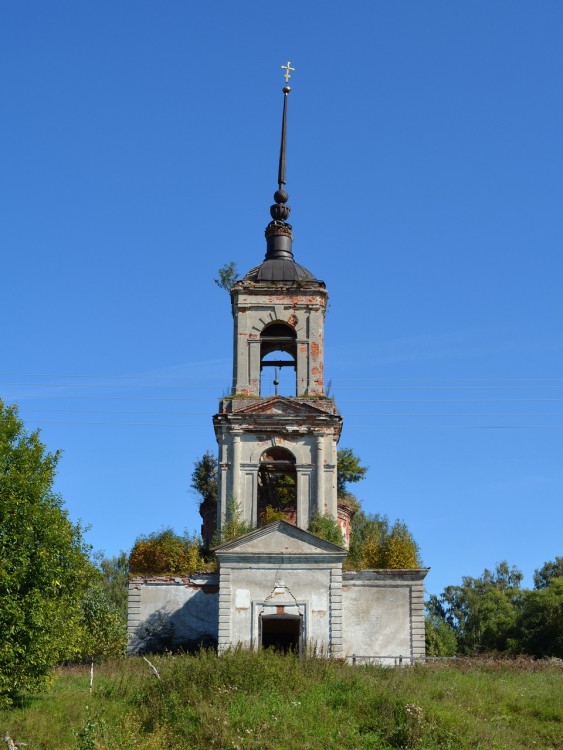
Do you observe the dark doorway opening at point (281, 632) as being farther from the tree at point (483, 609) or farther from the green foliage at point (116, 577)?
the green foliage at point (116, 577)

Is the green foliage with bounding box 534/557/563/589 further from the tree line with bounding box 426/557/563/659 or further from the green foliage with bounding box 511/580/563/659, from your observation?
the green foliage with bounding box 511/580/563/659

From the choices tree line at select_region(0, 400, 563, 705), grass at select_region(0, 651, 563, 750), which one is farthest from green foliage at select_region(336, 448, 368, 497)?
grass at select_region(0, 651, 563, 750)

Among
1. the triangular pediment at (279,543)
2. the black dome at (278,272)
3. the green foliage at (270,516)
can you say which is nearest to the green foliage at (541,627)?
the green foliage at (270,516)

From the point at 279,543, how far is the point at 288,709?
28.8ft

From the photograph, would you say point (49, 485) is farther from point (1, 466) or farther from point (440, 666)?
point (440, 666)

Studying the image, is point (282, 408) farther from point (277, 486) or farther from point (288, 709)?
point (288, 709)

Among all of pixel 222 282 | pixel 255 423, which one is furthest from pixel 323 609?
pixel 222 282

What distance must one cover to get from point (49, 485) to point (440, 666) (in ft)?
32.9

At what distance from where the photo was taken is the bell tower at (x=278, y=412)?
29.9 m

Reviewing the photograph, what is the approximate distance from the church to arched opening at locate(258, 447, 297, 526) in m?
0.05

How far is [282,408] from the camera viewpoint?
30.4 metres

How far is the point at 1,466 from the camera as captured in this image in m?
21.7

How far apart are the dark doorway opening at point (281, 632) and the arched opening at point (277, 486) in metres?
3.15

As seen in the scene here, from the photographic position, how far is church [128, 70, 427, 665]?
86.6ft
